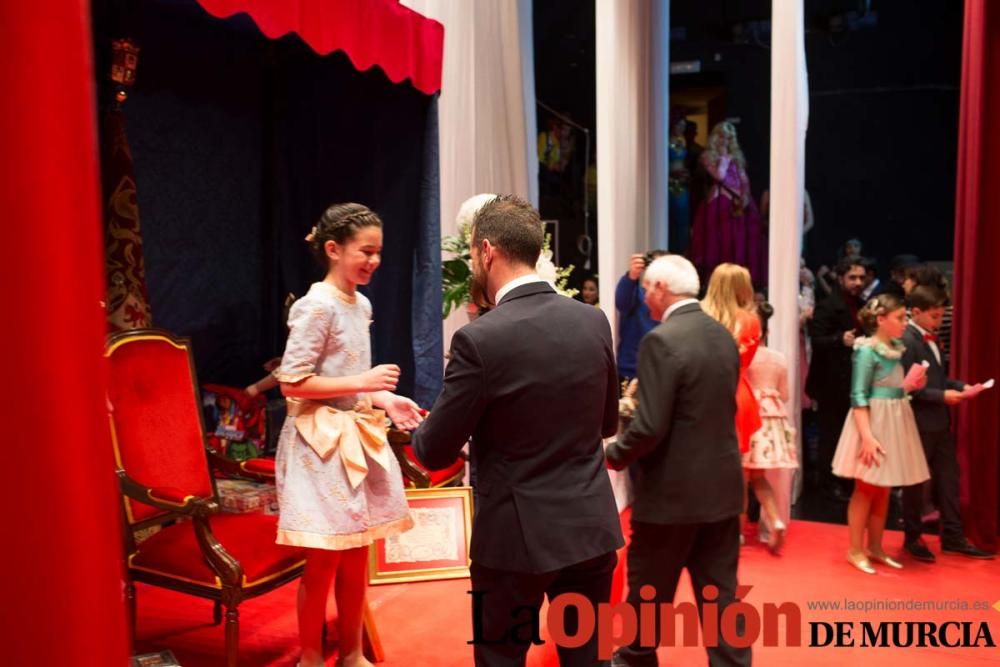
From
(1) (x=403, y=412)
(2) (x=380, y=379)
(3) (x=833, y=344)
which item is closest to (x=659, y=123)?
(3) (x=833, y=344)

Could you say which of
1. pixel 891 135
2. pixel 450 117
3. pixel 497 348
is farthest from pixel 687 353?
pixel 891 135

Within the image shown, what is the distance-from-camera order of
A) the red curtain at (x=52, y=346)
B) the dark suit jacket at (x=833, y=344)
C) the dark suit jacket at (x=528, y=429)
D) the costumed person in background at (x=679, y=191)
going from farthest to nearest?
the costumed person in background at (x=679, y=191)
the dark suit jacket at (x=833, y=344)
the dark suit jacket at (x=528, y=429)
the red curtain at (x=52, y=346)

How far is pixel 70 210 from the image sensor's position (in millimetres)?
676

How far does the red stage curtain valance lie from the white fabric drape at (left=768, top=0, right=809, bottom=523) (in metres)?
1.83

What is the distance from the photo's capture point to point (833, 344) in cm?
533

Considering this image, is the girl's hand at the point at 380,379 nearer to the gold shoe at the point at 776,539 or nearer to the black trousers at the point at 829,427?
the gold shoe at the point at 776,539

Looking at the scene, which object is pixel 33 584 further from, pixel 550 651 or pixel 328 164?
pixel 328 164

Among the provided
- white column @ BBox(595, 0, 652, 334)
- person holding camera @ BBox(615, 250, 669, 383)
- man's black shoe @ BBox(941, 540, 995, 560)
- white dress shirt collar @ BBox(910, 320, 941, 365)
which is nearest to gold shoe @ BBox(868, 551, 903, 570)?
man's black shoe @ BBox(941, 540, 995, 560)

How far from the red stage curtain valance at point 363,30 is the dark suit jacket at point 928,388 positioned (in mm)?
2478

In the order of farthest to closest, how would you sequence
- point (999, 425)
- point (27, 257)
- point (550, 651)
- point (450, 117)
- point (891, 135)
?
point (891, 135)
point (450, 117)
point (999, 425)
point (550, 651)
point (27, 257)

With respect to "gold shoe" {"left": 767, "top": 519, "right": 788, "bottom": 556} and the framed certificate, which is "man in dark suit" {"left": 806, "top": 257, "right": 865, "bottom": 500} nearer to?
"gold shoe" {"left": 767, "top": 519, "right": 788, "bottom": 556}

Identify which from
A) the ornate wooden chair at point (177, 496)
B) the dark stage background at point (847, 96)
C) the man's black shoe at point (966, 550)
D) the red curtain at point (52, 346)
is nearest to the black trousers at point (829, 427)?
the man's black shoe at point (966, 550)

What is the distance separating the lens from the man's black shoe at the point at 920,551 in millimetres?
4175

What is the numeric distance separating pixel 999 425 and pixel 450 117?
3144 mm
